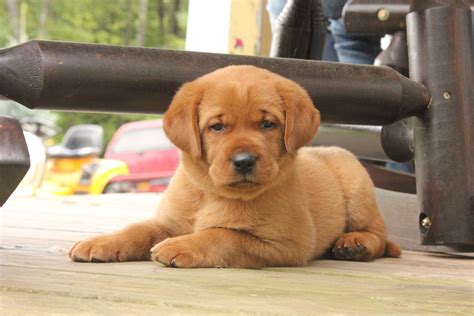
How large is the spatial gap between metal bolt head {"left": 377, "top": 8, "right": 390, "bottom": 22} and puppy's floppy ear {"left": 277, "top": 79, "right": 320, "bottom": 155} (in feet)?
2.07

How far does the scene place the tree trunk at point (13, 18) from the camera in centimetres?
2202

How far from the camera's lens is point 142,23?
74.5ft

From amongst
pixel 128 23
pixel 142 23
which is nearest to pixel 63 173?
pixel 142 23

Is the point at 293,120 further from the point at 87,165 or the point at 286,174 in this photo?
the point at 87,165

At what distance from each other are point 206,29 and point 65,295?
355 centimetres

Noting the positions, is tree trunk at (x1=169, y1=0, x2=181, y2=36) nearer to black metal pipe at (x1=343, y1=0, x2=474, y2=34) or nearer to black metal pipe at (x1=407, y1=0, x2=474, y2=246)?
black metal pipe at (x1=343, y1=0, x2=474, y2=34)

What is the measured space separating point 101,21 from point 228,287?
2196 cm

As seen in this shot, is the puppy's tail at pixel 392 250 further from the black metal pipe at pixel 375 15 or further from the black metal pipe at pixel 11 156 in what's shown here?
the black metal pipe at pixel 11 156

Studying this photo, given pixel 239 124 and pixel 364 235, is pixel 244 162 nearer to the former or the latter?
pixel 239 124

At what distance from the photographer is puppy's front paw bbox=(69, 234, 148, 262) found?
242 centimetres

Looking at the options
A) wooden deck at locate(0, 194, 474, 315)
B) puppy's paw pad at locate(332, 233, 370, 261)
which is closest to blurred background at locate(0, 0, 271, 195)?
wooden deck at locate(0, 194, 474, 315)

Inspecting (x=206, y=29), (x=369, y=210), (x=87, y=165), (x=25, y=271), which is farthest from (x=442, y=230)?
(x=87, y=165)

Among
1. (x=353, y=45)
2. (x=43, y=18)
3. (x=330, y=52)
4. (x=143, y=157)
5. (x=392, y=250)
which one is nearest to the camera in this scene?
(x=392, y=250)

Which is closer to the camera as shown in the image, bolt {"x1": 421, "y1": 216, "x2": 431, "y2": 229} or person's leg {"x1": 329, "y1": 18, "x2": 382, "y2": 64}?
bolt {"x1": 421, "y1": 216, "x2": 431, "y2": 229}
